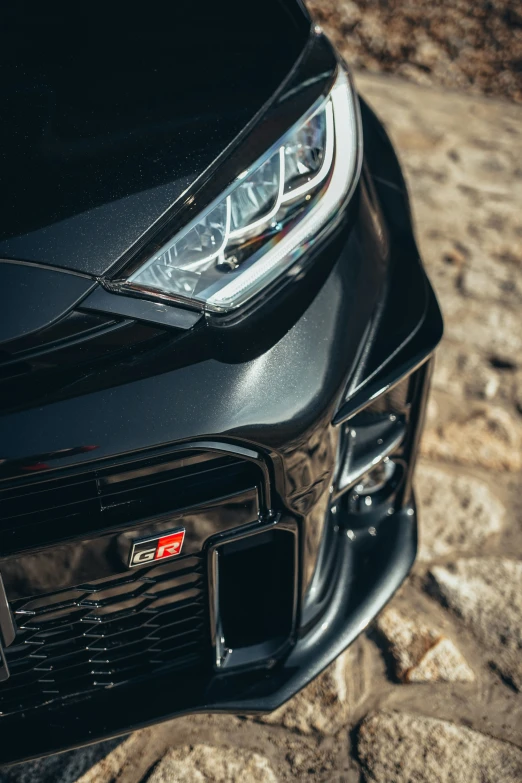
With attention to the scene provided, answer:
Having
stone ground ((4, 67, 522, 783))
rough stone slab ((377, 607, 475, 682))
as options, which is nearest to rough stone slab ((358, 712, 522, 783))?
stone ground ((4, 67, 522, 783))

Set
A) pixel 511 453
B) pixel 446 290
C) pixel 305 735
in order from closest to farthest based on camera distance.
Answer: pixel 305 735
pixel 511 453
pixel 446 290

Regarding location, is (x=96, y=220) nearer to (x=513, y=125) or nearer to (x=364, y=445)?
(x=364, y=445)

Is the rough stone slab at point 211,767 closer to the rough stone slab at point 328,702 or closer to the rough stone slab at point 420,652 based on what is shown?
the rough stone slab at point 328,702

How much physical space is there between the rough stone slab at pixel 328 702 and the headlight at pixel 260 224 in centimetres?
83

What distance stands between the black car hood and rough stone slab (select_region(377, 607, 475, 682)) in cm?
111

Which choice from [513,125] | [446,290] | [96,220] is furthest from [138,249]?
[513,125]

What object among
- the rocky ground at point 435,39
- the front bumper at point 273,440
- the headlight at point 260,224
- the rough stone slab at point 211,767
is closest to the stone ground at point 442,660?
the rough stone slab at point 211,767

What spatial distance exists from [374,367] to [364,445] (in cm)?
19

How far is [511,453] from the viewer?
2.31 meters

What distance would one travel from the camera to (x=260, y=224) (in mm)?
1302

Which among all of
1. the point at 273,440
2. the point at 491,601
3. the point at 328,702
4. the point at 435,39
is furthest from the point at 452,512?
the point at 435,39

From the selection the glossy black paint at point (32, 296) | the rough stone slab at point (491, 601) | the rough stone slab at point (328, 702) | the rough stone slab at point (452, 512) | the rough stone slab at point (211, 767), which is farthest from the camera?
the rough stone slab at point (452, 512)

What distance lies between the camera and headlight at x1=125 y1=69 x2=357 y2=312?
4.04ft

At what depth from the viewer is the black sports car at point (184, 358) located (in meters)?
1.14
